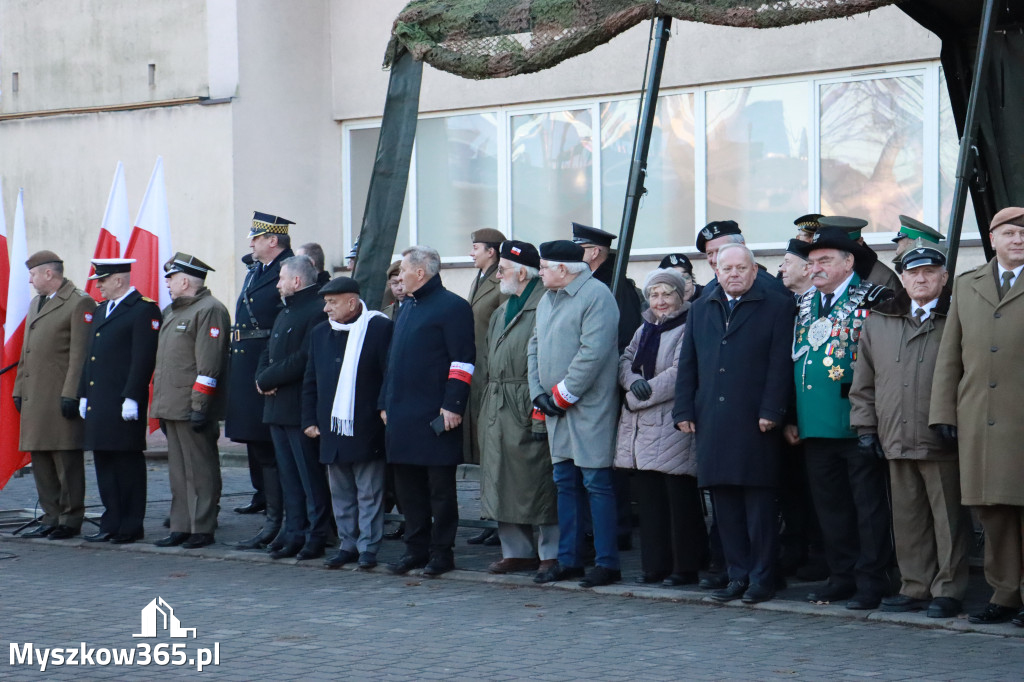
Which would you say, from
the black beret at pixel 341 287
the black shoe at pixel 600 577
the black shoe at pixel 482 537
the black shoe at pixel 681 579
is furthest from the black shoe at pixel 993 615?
the black beret at pixel 341 287

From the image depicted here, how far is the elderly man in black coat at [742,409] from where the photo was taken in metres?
7.89

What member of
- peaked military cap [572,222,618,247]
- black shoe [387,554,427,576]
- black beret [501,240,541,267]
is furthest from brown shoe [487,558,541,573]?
peaked military cap [572,222,618,247]

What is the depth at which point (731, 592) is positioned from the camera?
7957mm

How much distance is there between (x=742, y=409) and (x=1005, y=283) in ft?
4.88

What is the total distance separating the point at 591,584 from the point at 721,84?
8792 mm

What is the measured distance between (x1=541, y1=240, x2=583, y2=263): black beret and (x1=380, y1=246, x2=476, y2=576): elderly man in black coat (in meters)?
0.71

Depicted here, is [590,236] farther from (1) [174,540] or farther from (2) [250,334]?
(1) [174,540]

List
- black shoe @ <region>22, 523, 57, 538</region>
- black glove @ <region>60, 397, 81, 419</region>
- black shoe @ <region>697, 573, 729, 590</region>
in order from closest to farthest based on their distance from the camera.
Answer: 1. black shoe @ <region>697, 573, 729, 590</region>
2. black glove @ <region>60, 397, 81, 419</region>
3. black shoe @ <region>22, 523, 57, 538</region>

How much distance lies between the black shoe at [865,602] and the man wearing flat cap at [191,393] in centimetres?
465

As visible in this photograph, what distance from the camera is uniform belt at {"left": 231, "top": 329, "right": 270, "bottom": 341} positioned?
1014cm

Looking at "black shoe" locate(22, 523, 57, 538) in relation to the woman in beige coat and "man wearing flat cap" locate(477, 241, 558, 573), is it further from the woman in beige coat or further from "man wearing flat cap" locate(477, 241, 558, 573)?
the woman in beige coat

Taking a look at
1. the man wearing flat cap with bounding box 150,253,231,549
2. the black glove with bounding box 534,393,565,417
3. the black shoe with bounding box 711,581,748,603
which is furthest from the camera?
the man wearing flat cap with bounding box 150,253,231,549

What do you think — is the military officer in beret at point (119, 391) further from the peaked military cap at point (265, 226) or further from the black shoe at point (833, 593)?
the black shoe at point (833, 593)

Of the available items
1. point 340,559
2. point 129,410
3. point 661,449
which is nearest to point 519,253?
point 661,449
